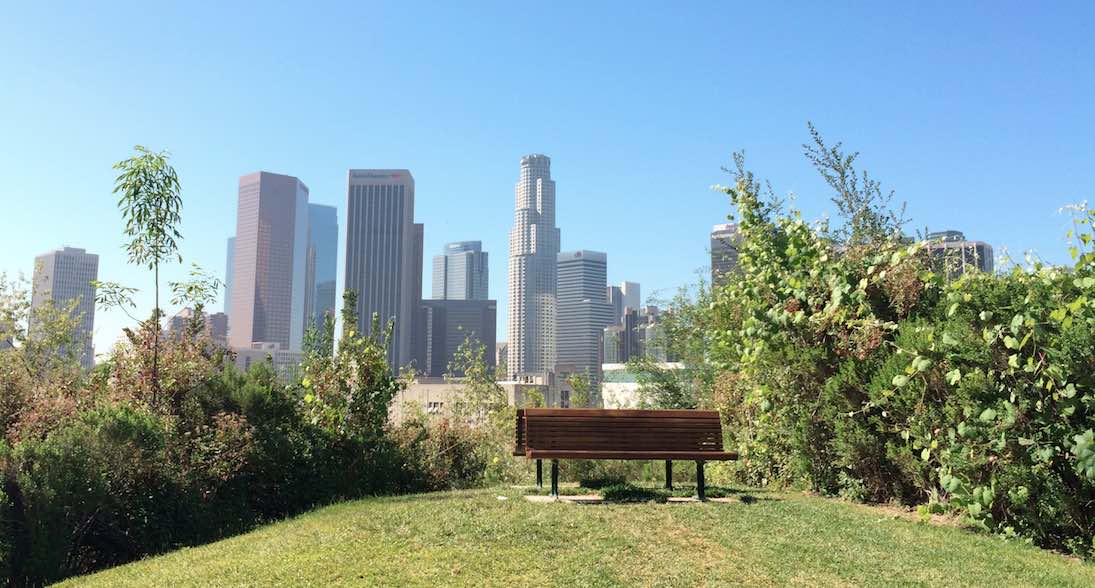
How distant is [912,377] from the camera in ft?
23.2

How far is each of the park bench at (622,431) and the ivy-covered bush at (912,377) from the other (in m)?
0.90

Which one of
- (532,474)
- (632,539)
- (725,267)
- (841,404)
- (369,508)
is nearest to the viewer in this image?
(632,539)

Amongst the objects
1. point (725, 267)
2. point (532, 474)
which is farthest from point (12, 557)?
point (725, 267)

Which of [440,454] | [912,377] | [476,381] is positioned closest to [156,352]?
[440,454]

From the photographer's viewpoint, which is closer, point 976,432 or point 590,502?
point 976,432

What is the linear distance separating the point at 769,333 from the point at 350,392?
5.27 metres

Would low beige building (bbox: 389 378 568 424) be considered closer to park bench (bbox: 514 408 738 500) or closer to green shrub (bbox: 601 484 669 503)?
park bench (bbox: 514 408 738 500)

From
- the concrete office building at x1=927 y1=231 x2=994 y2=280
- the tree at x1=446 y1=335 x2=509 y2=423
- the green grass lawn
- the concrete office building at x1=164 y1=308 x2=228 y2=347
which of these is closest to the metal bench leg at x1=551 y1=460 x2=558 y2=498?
the green grass lawn

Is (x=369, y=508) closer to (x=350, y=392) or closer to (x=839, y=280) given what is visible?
(x=350, y=392)

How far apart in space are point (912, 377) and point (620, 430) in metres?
2.81

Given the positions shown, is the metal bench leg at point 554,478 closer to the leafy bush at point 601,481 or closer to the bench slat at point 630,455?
the bench slat at point 630,455

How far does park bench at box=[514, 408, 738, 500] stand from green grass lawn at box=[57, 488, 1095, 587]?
3.26 feet

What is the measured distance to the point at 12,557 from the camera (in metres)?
5.88

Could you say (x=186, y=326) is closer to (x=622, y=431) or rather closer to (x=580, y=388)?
(x=622, y=431)
